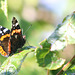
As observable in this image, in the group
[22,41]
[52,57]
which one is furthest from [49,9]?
[52,57]

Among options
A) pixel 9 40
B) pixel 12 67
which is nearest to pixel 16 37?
pixel 9 40

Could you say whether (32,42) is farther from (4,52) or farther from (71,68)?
(71,68)

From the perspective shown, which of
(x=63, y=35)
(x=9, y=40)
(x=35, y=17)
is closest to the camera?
(x=63, y=35)

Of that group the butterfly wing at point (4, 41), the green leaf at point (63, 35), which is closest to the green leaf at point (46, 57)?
the green leaf at point (63, 35)

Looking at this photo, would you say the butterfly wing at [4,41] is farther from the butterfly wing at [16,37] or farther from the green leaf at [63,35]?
the green leaf at [63,35]

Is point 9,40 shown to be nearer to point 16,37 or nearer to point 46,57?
point 16,37

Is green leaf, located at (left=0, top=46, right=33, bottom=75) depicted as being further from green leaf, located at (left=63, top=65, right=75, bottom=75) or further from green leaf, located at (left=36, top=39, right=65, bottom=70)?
green leaf, located at (left=63, top=65, right=75, bottom=75)

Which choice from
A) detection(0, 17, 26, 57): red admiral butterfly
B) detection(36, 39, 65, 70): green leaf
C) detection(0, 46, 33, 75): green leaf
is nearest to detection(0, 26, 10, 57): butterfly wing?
detection(0, 17, 26, 57): red admiral butterfly
